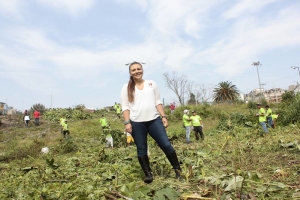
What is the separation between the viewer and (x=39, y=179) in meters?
3.66

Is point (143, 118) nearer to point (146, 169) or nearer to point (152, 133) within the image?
point (152, 133)

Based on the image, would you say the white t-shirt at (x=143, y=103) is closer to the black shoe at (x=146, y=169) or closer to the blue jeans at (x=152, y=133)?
the blue jeans at (x=152, y=133)

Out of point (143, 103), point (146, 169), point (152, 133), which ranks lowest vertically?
point (146, 169)

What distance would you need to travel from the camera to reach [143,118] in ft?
10.2

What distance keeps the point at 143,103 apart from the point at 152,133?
41 cm

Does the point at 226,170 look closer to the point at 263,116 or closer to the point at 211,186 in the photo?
the point at 211,186

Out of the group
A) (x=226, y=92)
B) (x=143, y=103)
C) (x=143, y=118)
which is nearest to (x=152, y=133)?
(x=143, y=118)

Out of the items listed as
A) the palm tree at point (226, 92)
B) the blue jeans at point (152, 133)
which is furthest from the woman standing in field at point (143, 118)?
the palm tree at point (226, 92)

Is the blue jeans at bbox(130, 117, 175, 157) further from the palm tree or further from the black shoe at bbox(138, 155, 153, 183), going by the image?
the palm tree

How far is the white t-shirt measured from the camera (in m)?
3.12

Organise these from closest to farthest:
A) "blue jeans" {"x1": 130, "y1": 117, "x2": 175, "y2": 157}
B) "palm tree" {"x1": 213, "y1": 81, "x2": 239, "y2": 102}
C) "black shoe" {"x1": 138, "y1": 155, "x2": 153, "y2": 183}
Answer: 1. "black shoe" {"x1": 138, "y1": 155, "x2": 153, "y2": 183}
2. "blue jeans" {"x1": 130, "y1": 117, "x2": 175, "y2": 157}
3. "palm tree" {"x1": 213, "y1": 81, "x2": 239, "y2": 102}

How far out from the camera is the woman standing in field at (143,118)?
3.12m

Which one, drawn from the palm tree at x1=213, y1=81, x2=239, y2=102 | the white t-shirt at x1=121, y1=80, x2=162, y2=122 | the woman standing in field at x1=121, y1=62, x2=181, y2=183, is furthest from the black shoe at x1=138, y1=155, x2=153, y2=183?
the palm tree at x1=213, y1=81, x2=239, y2=102

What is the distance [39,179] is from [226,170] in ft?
8.86
